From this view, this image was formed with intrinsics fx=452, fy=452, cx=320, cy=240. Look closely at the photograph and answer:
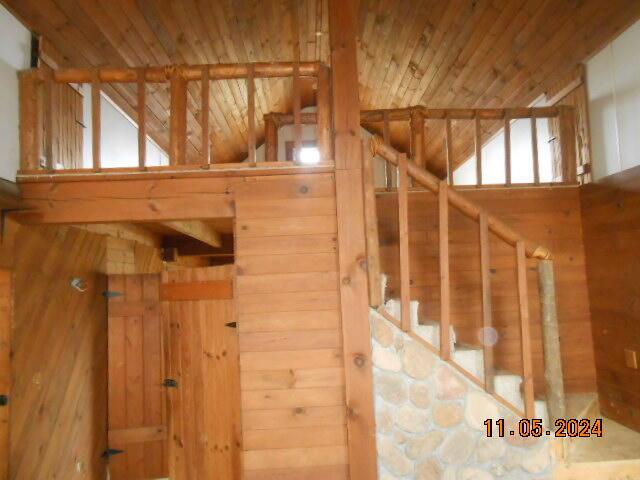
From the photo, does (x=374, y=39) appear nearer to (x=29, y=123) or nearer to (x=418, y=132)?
(x=418, y=132)

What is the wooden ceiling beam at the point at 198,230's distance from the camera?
3.91 m

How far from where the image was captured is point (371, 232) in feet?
8.64

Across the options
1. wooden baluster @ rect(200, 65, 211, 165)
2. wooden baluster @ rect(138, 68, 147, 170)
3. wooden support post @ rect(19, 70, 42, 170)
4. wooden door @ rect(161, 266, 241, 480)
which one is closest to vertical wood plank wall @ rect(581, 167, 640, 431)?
wooden door @ rect(161, 266, 241, 480)

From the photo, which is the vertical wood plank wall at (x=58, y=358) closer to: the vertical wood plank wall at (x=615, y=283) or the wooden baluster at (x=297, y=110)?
the wooden baluster at (x=297, y=110)

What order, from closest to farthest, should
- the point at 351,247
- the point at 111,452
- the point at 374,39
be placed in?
the point at 351,247 → the point at 111,452 → the point at 374,39

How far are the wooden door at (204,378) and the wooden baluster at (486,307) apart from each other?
63.2 inches

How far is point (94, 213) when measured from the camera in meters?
2.73

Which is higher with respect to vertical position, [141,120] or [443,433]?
[141,120]

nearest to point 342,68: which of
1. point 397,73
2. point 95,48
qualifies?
point 95,48

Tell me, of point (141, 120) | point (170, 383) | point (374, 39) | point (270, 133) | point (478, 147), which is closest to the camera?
point (141, 120)

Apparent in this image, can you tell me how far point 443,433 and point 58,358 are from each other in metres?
2.71

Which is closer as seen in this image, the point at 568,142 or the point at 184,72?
the point at 184,72

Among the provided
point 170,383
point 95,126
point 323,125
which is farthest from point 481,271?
point 95,126

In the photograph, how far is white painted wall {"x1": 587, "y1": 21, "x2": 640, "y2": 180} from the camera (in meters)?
3.25
